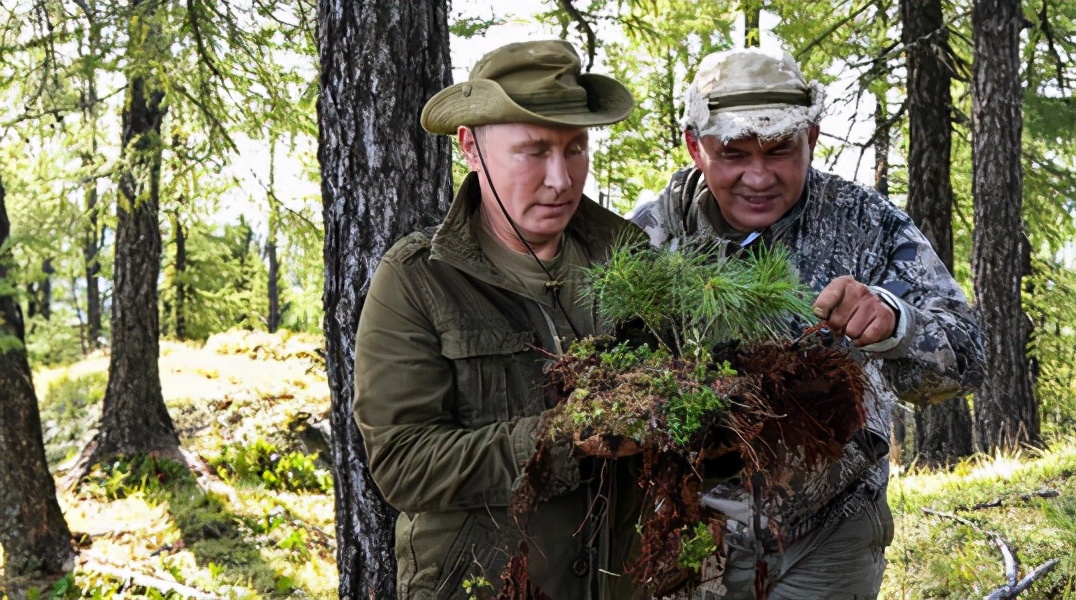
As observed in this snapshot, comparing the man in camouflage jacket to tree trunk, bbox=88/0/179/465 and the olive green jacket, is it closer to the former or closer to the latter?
the olive green jacket

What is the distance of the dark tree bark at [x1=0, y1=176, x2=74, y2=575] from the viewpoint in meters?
7.89

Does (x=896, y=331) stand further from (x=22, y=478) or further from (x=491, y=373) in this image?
(x=22, y=478)

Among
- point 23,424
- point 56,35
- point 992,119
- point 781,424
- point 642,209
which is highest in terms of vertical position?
point 56,35

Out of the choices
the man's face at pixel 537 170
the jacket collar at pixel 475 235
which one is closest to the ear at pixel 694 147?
the jacket collar at pixel 475 235

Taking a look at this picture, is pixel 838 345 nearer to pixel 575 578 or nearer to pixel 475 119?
pixel 575 578

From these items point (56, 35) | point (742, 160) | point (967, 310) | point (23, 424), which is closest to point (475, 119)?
point (742, 160)

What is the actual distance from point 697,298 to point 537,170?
499 millimetres

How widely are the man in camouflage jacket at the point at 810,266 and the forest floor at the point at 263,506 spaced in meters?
2.66

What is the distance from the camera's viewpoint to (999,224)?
9.65m

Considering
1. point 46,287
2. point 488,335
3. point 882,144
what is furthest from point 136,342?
point 46,287

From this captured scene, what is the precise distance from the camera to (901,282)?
2646 millimetres

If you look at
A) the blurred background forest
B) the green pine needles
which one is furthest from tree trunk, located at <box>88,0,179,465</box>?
the green pine needles

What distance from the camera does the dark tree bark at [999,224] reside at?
30.1 ft

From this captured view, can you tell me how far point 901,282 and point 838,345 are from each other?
0.57m
